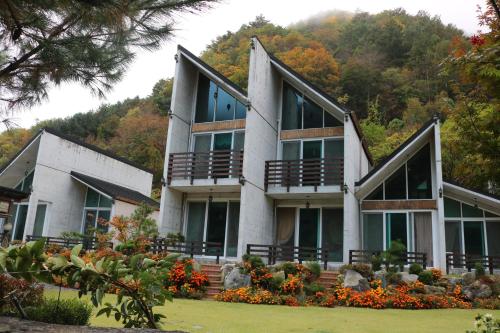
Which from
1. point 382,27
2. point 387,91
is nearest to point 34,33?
point 387,91

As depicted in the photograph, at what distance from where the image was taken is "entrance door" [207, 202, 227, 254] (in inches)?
722

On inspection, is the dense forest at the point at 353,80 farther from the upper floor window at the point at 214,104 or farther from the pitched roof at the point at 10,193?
the pitched roof at the point at 10,193

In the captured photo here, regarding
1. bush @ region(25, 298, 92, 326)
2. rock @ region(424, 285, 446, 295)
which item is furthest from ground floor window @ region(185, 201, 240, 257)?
bush @ region(25, 298, 92, 326)

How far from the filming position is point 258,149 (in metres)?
17.8

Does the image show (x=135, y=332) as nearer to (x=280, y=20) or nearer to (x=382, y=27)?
(x=382, y=27)

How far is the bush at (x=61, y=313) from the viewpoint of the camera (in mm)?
4836

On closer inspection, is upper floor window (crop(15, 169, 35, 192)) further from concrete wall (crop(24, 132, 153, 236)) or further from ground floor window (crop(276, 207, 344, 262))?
ground floor window (crop(276, 207, 344, 262))

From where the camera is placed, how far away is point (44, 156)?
2181 centimetres

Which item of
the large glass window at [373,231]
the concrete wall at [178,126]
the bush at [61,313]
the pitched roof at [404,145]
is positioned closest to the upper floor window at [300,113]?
the pitched roof at [404,145]

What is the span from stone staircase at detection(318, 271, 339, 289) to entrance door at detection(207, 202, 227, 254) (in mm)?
5163

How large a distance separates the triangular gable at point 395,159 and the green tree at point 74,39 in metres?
12.5

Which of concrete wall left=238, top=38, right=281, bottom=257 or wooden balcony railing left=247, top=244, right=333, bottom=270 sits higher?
concrete wall left=238, top=38, right=281, bottom=257

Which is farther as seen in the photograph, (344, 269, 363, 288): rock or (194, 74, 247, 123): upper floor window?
(194, 74, 247, 123): upper floor window

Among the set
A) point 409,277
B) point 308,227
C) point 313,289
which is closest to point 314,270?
point 313,289
